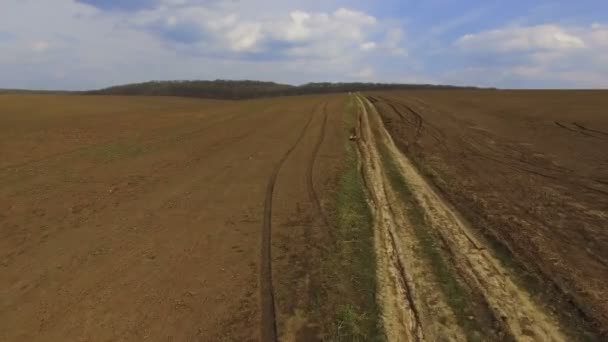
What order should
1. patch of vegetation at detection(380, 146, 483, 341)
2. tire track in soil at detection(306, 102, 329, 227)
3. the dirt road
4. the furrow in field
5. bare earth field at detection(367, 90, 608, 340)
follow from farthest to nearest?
tire track in soil at detection(306, 102, 329, 227)
bare earth field at detection(367, 90, 608, 340)
the dirt road
patch of vegetation at detection(380, 146, 483, 341)
the furrow in field

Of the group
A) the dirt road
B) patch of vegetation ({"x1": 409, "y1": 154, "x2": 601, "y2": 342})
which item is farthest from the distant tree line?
patch of vegetation ({"x1": 409, "y1": 154, "x2": 601, "y2": 342})

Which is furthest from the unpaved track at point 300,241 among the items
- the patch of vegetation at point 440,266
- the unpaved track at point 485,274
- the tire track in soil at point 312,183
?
the patch of vegetation at point 440,266

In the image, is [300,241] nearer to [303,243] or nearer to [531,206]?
[303,243]

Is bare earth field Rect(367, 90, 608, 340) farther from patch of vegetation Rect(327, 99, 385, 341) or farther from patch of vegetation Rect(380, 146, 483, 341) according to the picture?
patch of vegetation Rect(327, 99, 385, 341)

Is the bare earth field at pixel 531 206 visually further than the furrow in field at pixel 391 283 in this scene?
Yes

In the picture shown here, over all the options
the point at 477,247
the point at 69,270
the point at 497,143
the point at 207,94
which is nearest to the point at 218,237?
the point at 69,270

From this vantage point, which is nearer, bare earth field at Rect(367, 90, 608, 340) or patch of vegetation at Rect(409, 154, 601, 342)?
patch of vegetation at Rect(409, 154, 601, 342)

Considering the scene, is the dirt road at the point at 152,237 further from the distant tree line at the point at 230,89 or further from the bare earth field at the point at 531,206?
the distant tree line at the point at 230,89
